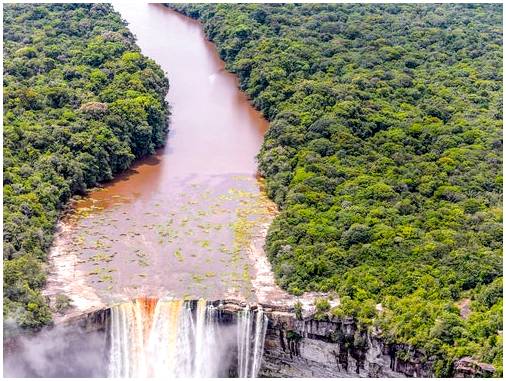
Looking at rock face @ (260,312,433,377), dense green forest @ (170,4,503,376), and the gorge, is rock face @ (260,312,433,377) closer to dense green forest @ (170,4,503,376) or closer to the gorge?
the gorge

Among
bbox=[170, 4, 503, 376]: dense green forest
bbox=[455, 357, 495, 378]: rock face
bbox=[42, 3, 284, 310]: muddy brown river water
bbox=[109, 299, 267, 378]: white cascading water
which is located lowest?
bbox=[109, 299, 267, 378]: white cascading water

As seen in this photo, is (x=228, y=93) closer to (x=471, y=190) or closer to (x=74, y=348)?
(x=471, y=190)

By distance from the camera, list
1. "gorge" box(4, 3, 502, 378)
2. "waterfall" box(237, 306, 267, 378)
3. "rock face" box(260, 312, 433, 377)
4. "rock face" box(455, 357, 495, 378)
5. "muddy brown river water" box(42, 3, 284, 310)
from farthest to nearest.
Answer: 1. "muddy brown river water" box(42, 3, 284, 310)
2. "waterfall" box(237, 306, 267, 378)
3. "gorge" box(4, 3, 502, 378)
4. "rock face" box(260, 312, 433, 377)
5. "rock face" box(455, 357, 495, 378)

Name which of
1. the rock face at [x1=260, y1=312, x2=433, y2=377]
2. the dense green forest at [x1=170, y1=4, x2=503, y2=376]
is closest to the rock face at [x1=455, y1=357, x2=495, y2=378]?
the dense green forest at [x1=170, y1=4, x2=503, y2=376]

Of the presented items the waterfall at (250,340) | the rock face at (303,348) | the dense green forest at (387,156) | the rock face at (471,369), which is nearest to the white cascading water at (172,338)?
the waterfall at (250,340)

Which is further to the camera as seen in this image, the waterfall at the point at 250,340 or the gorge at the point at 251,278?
the waterfall at the point at 250,340

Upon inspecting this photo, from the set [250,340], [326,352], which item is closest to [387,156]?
[326,352]

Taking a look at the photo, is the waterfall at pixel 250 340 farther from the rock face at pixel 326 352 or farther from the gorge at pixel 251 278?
the rock face at pixel 326 352
